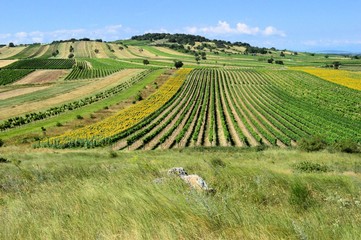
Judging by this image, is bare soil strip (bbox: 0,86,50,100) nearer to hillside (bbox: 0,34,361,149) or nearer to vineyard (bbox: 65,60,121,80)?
hillside (bbox: 0,34,361,149)

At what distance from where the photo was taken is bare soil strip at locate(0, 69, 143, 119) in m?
71.3

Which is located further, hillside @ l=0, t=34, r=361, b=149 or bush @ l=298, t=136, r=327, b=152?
hillside @ l=0, t=34, r=361, b=149

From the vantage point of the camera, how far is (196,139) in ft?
154

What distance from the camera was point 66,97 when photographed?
90625 mm

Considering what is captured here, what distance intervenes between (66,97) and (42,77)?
163 feet

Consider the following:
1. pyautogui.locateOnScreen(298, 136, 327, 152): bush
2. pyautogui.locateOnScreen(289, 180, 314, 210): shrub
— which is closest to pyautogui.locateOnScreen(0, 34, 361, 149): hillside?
pyautogui.locateOnScreen(298, 136, 327, 152): bush

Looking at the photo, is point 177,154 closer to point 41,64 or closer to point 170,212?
point 170,212

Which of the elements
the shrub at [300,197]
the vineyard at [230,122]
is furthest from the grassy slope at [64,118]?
the shrub at [300,197]

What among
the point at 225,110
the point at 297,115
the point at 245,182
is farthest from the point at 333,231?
the point at 225,110

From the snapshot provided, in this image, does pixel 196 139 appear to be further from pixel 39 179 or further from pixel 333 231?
pixel 333 231

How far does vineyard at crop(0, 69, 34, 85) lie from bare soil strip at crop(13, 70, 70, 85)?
2.32 meters

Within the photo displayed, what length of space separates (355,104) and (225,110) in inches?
1133

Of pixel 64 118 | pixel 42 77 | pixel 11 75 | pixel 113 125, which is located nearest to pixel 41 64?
pixel 11 75

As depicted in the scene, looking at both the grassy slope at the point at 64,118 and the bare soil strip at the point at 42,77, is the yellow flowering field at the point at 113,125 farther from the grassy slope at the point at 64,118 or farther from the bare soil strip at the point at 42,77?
the bare soil strip at the point at 42,77
